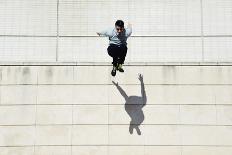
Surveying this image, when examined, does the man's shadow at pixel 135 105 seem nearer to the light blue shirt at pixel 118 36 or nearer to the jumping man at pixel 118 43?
the jumping man at pixel 118 43

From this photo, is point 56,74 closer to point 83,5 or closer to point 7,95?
point 7,95

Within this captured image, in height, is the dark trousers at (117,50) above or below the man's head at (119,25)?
below

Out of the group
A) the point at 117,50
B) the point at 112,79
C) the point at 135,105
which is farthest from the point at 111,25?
the point at 135,105

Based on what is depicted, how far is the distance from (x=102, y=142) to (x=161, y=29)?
12.6ft

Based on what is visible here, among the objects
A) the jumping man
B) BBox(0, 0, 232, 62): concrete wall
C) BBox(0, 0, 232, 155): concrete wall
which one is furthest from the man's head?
BBox(0, 0, 232, 62): concrete wall

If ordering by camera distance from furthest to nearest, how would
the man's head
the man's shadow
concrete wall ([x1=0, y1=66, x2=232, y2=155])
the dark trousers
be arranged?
1. the man's shadow
2. concrete wall ([x1=0, y1=66, x2=232, y2=155])
3. the dark trousers
4. the man's head

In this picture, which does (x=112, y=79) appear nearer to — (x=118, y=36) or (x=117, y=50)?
(x=117, y=50)

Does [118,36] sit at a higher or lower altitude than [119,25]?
lower

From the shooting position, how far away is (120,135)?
44.5 feet

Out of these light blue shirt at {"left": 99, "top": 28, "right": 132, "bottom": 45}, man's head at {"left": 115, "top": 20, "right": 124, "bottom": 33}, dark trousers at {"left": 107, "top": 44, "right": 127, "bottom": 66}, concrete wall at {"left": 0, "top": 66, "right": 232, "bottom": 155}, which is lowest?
concrete wall at {"left": 0, "top": 66, "right": 232, "bottom": 155}

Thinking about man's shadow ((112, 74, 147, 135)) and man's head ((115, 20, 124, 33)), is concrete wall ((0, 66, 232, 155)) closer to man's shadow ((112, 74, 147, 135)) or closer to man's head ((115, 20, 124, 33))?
man's shadow ((112, 74, 147, 135))

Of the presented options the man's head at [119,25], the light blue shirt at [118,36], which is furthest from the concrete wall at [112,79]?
the man's head at [119,25]

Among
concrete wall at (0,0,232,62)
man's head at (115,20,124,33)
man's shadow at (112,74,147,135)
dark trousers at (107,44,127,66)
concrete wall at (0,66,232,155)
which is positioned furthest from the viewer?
concrete wall at (0,0,232,62)

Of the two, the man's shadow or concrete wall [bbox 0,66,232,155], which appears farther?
the man's shadow
